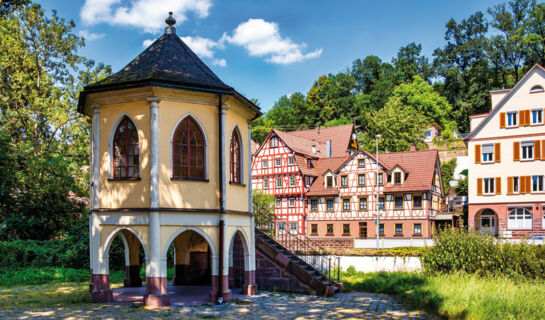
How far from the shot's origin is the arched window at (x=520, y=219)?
1528 inches

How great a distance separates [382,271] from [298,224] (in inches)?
918

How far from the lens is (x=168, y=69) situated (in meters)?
15.1

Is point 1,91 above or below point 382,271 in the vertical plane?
above

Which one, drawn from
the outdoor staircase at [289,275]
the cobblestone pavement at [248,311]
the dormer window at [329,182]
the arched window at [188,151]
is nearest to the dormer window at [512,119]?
the dormer window at [329,182]

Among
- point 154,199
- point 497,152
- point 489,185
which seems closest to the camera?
point 154,199

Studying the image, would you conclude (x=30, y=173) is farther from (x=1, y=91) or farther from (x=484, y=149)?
(x=484, y=149)

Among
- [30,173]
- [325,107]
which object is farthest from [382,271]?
[325,107]

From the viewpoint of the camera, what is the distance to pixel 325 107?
3078 inches

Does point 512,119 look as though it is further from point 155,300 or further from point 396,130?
point 155,300

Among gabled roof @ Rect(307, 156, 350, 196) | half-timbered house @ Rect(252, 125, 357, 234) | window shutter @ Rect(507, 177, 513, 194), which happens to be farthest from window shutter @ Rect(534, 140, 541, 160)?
half-timbered house @ Rect(252, 125, 357, 234)

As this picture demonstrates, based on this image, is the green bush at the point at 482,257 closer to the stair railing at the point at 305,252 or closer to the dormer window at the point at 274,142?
the stair railing at the point at 305,252

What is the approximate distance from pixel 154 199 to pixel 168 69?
13.2 ft

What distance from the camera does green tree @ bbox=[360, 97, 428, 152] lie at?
60.7 meters

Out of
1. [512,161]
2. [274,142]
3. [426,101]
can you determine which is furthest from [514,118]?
[426,101]
